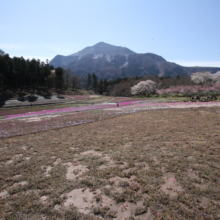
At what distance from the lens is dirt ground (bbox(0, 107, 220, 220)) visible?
13.9ft

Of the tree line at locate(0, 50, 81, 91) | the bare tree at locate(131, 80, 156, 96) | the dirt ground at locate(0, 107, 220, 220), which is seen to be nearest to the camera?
the dirt ground at locate(0, 107, 220, 220)

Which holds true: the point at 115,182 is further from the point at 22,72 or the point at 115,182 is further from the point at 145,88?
the point at 22,72

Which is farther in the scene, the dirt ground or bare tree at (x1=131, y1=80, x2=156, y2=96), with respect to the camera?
bare tree at (x1=131, y1=80, x2=156, y2=96)

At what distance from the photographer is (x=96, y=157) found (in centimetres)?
796

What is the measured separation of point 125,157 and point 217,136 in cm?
711

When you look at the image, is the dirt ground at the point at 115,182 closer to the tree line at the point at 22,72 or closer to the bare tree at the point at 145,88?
the tree line at the point at 22,72

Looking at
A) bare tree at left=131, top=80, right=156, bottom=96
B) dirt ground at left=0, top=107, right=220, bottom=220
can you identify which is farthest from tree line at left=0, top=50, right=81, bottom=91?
dirt ground at left=0, top=107, right=220, bottom=220

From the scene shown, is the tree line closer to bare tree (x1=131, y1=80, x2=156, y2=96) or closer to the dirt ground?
bare tree (x1=131, y1=80, x2=156, y2=96)

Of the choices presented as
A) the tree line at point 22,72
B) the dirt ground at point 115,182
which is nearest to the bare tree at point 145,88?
the tree line at point 22,72

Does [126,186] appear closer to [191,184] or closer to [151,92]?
[191,184]

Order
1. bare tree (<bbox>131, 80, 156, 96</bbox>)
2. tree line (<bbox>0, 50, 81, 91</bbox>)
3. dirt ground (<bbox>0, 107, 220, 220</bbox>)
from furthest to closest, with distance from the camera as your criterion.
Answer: bare tree (<bbox>131, 80, 156, 96</bbox>) → tree line (<bbox>0, 50, 81, 91</bbox>) → dirt ground (<bbox>0, 107, 220, 220</bbox>)

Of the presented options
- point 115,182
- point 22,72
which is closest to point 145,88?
point 22,72

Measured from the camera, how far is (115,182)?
5.62m

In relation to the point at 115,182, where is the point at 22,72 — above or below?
above
